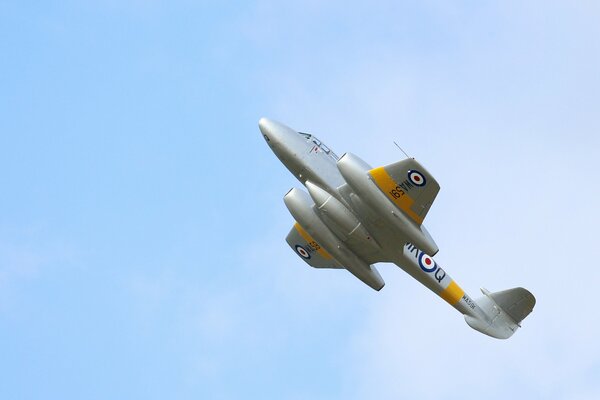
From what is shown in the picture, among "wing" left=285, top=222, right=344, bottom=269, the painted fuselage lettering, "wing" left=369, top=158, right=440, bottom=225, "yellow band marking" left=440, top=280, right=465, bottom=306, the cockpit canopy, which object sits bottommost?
"yellow band marking" left=440, top=280, right=465, bottom=306

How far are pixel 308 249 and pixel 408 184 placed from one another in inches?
329

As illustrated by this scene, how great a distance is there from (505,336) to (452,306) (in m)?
2.70

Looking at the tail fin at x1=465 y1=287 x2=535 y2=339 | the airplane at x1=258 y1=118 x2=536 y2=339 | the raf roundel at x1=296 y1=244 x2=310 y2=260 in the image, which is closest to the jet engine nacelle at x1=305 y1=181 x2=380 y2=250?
the airplane at x1=258 y1=118 x2=536 y2=339

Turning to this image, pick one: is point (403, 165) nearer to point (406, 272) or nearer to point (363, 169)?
point (363, 169)

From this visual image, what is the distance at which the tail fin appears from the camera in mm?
47062

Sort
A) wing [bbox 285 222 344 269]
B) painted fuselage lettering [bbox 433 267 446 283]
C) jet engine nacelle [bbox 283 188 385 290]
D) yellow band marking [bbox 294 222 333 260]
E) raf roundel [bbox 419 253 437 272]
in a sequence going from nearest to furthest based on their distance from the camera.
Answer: jet engine nacelle [bbox 283 188 385 290] → raf roundel [bbox 419 253 437 272] → painted fuselage lettering [bbox 433 267 446 283] → yellow band marking [bbox 294 222 333 260] → wing [bbox 285 222 344 269]

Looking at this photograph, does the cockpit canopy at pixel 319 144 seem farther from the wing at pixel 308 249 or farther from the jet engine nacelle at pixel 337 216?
the wing at pixel 308 249

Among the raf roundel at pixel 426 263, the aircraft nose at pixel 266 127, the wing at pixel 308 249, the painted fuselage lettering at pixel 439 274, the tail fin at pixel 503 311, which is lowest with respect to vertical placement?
the tail fin at pixel 503 311

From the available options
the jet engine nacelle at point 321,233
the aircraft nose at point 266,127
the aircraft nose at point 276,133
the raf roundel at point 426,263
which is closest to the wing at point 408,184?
the jet engine nacelle at point 321,233

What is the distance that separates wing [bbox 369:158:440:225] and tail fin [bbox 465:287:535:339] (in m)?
7.70

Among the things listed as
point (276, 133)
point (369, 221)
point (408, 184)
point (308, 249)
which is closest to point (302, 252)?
point (308, 249)

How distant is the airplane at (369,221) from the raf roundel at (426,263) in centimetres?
4

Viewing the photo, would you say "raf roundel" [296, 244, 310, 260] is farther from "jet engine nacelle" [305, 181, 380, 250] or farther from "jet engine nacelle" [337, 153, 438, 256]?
"jet engine nacelle" [337, 153, 438, 256]

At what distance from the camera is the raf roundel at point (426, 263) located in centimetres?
4500
